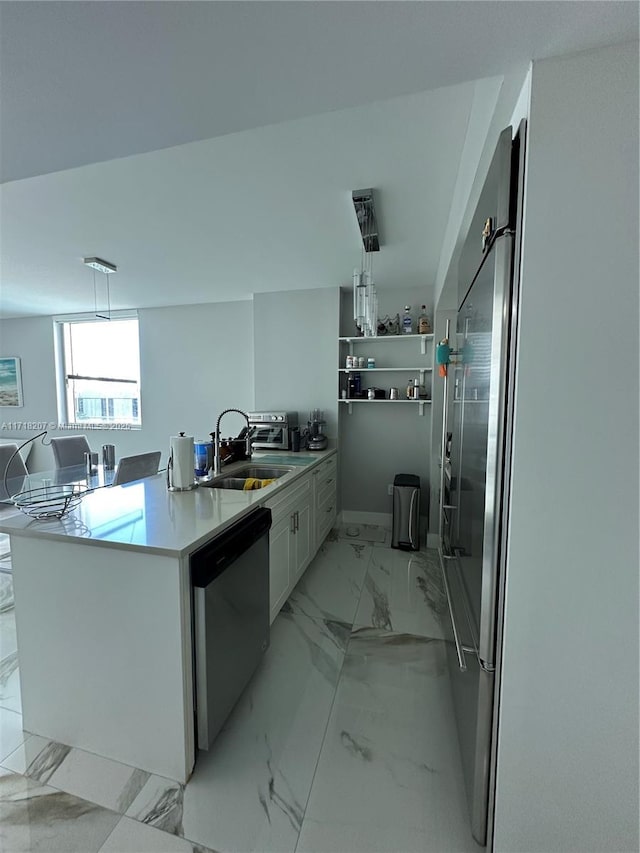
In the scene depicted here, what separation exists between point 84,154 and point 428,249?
7.43ft

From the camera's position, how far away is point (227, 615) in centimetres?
137

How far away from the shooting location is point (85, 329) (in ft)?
17.1

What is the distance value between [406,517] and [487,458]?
238 cm

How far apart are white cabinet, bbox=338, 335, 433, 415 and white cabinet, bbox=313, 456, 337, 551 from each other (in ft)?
2.70

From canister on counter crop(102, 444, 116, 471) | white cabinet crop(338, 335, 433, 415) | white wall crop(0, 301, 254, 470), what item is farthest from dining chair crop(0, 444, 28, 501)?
white cabinet crop(338, 335, 433, 415)

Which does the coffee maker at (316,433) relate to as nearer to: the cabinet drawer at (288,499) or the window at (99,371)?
the cabinet drawer at (288,499)

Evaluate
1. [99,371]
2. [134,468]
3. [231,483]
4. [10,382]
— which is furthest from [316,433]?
[10,382]

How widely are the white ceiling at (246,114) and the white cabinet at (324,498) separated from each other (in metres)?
1.90

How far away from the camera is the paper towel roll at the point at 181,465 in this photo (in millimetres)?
1926

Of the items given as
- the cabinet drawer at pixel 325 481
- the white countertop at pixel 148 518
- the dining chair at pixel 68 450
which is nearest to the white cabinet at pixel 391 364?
the cabinet drawer at pixel 325 481

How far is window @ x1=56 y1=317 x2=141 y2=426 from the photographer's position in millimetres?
4934

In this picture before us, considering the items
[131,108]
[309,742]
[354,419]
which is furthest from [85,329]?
[309,742]

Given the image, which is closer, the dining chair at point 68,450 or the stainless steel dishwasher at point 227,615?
the stainless steel dishwasher at point 227,615

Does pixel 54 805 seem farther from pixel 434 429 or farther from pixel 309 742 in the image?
pixel 434 429
